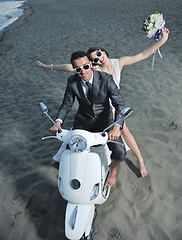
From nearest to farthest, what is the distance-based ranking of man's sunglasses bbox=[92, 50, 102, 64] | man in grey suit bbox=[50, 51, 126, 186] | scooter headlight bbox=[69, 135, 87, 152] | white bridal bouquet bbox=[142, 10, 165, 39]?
scooter headlight bbox=[69, 135, 87, 152]
man in grey suit bbox=[50, 51, 126, 186]
man's sunglasses bbox=[92, 50, 102, 64]
white bridal bouquet bbox=[142, 10, 165, 39]

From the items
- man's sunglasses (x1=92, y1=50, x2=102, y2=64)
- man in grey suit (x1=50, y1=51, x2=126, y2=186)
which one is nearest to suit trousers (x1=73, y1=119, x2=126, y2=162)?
man in grey suit (x1=50, y1=51, x2=126, y2=186)

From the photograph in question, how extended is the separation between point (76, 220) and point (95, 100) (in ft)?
4.02

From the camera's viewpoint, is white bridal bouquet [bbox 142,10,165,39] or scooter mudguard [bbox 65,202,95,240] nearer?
scooter mudguard [bbox 65,202,95,240]

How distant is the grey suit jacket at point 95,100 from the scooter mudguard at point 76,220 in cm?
94

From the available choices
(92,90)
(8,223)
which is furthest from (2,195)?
(92,90)

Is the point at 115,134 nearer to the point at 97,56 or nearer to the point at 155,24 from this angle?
the point at 97,56

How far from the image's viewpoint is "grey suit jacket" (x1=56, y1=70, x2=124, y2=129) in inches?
86.1

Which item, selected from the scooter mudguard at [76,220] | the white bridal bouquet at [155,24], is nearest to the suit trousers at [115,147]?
the scooter mudguard at [76,220]

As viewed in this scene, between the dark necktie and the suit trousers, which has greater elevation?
the dark necktie

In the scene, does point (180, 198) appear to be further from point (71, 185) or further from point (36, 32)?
point (36, 32)

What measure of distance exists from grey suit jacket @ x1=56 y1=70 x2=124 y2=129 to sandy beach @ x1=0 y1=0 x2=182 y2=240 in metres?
0.92

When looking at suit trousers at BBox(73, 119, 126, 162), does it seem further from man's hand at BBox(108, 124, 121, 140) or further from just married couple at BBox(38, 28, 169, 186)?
man's hand at BBox(108, 124, 121, 140)

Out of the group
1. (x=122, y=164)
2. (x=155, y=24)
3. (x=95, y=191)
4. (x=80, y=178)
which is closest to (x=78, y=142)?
(x=80, y=178)

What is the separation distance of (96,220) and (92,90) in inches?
57.4
